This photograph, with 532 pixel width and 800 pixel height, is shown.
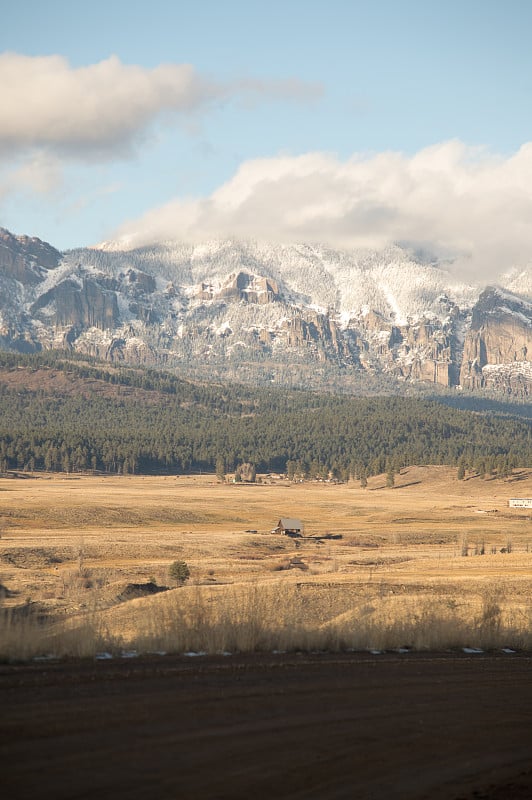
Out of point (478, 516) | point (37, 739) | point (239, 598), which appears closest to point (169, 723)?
point (37, 739)

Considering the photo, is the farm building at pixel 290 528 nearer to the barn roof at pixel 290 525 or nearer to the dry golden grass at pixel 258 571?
the barn roof at pixel 290 525

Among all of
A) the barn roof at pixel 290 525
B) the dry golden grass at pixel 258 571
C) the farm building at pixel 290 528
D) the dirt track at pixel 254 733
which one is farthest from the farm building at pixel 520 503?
the dirt track at pixel 254 733

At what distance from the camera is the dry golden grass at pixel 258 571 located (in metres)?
21.7

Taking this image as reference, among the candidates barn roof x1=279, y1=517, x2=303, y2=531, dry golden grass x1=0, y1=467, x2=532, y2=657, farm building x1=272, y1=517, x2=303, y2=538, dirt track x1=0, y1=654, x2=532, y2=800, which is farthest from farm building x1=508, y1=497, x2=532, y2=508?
dirt track x1=0, y1=654, x2=532, y2=800

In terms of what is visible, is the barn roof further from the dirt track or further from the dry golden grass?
the dirt track

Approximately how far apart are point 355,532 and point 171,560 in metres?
41.2

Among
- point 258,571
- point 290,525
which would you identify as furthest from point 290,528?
point 258,571

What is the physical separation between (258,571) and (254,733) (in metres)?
57.4

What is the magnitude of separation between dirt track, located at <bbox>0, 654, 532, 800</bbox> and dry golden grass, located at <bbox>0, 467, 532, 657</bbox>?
11.9 feet

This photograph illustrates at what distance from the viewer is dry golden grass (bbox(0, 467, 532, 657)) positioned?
2172 centimetres

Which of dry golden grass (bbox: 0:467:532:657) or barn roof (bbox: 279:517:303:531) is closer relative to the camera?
dry golden grass (bbox: 0:467:532:657)

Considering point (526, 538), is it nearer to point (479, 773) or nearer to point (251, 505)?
point (251, 505)

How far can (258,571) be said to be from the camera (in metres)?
68.9

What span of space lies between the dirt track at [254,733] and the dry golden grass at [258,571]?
11.9ft
